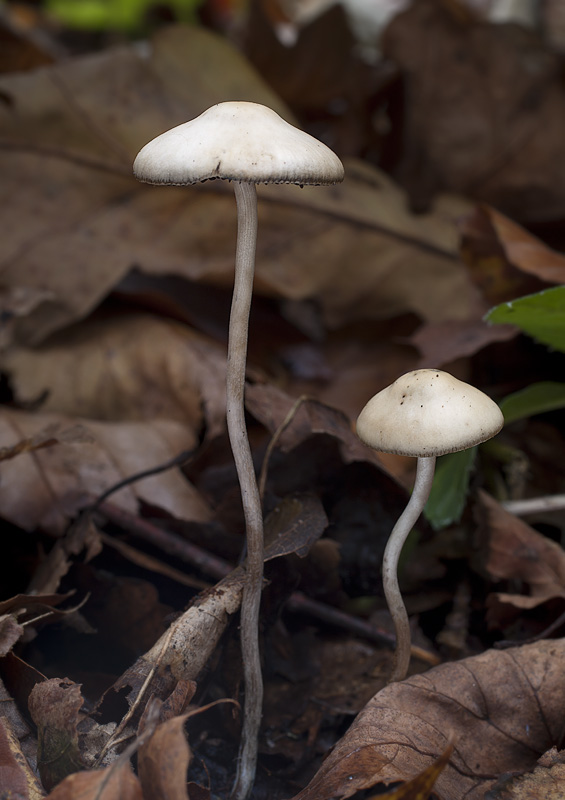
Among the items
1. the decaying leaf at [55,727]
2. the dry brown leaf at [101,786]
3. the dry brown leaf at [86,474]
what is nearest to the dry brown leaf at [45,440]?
the dry brown leaf at [86,474]

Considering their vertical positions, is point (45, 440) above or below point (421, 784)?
above

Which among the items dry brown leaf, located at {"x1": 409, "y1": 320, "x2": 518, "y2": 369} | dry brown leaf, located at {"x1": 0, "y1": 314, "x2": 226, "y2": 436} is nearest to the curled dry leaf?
dry brown leaf, located at {"x1": 409, "y1": 320, "x2": 518, "y2": 369}

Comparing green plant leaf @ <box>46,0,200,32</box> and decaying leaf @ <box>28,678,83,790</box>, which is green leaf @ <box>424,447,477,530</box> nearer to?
decaying leaf @ <box>28,678,83,790</box>

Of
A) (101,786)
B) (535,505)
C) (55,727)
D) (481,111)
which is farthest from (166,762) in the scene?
(481,111)

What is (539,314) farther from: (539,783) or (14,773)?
(14,773)

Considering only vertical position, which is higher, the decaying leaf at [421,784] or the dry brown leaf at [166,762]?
the dry brown leaf at [166,762]

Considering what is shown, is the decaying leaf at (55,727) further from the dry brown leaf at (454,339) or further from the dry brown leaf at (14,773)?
the dry brown leaf at (454,339)

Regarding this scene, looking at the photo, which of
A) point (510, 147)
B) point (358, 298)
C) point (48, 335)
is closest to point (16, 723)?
point (48, 335)
